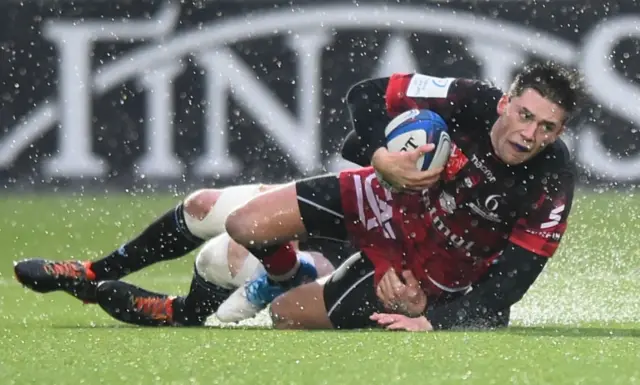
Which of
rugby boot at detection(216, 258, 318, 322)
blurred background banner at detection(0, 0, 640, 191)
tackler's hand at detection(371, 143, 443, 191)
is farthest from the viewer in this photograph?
blurred background banner at detection(0, 0, 640, 191)

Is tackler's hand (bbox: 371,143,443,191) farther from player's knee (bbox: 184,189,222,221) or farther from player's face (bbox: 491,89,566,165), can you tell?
player's knee (bbox: 184,189,222,221)

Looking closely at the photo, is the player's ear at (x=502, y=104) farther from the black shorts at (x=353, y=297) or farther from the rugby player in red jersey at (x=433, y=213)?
the black shorts at (x=353, y=297)

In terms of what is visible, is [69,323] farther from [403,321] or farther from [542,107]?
[542,107]

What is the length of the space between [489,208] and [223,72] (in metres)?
5.97

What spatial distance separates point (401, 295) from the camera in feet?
21.4

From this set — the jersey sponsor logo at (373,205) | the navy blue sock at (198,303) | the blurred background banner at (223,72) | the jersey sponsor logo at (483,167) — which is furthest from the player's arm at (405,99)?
the blurred background banner at (223,72)

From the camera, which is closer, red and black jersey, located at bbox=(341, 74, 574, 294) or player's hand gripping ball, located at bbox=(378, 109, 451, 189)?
player's hand gripping ball, located at bbox=(378, 109, 451, 189)

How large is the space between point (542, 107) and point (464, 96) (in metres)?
0.44

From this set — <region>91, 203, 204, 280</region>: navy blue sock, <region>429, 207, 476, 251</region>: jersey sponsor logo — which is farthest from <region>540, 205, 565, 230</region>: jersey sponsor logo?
<region>91, 203, 204, 280</region>: navy blue sock

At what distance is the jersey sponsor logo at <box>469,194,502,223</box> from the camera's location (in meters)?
6.45

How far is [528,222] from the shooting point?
6.41 meters

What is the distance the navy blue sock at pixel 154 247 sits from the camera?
23.3ft

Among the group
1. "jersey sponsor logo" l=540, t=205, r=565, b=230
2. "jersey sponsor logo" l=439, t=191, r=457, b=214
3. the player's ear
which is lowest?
"jersey sponsor logo" l=540, t=205, r=565, b=230

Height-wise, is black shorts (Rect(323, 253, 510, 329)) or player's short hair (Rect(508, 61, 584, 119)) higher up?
player's short hair (Rect(508, 61, 584, 119))
